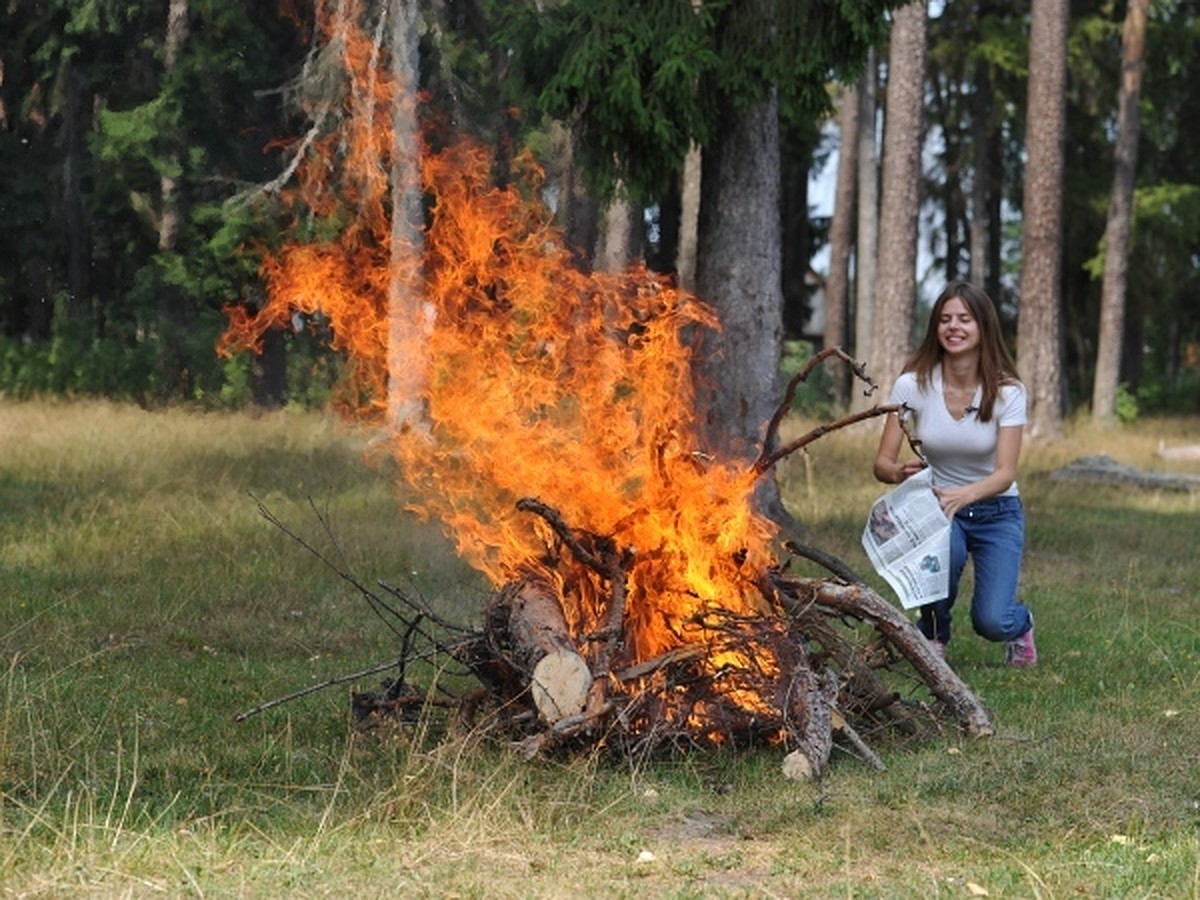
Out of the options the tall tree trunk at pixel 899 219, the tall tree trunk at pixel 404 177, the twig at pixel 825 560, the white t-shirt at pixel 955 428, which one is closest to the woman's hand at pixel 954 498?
the white t-shirt at pixel 955 428

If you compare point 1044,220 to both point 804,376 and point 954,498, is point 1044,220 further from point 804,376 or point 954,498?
point 804,376

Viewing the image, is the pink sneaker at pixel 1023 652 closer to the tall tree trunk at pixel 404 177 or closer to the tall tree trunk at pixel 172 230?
the tall tree trunk at pixel 404 177

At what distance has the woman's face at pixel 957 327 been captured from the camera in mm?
7613

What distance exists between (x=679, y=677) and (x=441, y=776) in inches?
42.9

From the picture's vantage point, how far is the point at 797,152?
1230 inches

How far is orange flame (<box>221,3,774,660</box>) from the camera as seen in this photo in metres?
6.83

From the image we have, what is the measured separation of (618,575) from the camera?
6609 millimetres

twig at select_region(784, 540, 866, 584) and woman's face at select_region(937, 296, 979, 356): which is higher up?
woman's face at select_region(937, 296, 979, 356)

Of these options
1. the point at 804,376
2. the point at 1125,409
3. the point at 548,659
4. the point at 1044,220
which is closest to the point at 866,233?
the point at 1044,220

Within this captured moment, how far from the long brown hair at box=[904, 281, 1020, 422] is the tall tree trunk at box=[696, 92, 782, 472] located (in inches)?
204

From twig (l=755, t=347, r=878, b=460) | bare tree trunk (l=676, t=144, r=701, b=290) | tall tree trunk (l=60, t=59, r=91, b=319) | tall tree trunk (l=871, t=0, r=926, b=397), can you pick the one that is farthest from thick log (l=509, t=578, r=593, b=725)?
bare tree trunk (l=676, t=144, r=701, b=290)

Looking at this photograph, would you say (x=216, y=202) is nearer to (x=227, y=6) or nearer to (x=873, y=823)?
(x=227, y=6)

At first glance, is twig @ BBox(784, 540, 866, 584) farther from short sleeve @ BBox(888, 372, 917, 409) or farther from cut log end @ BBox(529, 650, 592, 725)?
cut log end @ BBox(529, 650, 592, 725)

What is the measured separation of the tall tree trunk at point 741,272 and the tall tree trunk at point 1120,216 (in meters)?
17.3
